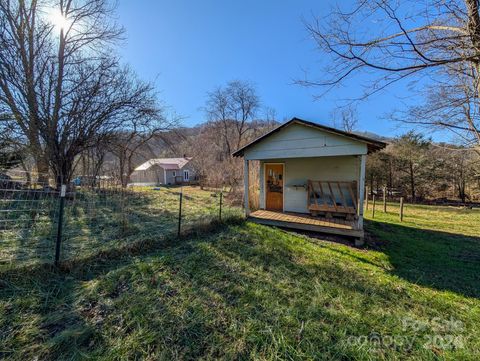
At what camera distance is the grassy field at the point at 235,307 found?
1.97 m

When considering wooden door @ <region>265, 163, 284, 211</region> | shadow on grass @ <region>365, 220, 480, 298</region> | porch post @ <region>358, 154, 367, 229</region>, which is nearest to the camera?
shadow on grass @ <region>365, 220, 480, 298</region>

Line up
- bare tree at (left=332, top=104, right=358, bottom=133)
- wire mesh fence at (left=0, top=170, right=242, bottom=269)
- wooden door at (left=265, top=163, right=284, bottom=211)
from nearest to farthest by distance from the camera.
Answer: wire mesh fence at (left=0, top=170, right=242, bottom=269) < wooden door at (left=265, top=163, right=284, bottom=211) < bare tree at (left=332, top=104, right=358, bottom=133)

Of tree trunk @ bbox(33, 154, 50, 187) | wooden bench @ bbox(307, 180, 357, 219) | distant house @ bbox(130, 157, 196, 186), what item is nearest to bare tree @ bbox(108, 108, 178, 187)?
tree trunk @ bbox(33, 154, 50, 187)

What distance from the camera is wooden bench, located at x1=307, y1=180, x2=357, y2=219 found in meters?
6.54

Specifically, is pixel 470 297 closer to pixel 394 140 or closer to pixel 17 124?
pixel 17 124

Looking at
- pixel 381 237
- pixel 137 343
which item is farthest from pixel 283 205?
pixel 137 343

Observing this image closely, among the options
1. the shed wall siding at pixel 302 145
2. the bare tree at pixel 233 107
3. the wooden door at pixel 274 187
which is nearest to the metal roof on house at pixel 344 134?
the shed wall siding at pixel 302 145

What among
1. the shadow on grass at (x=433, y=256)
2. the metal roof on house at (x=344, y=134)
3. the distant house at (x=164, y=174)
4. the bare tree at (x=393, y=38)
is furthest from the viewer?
the distant house at (x=164, y=174)

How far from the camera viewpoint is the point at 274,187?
325 inches

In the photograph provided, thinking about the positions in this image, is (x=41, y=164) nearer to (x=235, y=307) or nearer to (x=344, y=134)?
(x=235, y=307)

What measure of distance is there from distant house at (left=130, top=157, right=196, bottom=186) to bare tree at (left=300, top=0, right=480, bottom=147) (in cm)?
3199

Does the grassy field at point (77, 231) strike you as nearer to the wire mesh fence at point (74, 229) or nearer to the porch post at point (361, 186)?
the wire mesh fence at point (74, 229)

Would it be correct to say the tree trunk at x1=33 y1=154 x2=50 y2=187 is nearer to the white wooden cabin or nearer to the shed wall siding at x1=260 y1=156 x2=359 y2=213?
the white wooden cabin

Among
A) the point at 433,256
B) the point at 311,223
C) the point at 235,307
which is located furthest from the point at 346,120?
the point at 235,307
